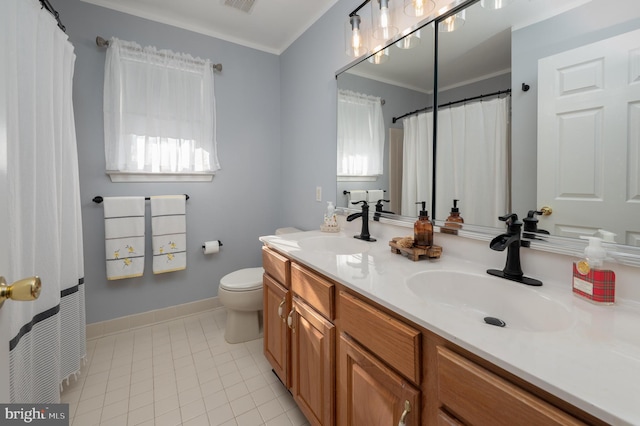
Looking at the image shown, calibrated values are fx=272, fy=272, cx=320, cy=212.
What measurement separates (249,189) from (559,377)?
244 cm

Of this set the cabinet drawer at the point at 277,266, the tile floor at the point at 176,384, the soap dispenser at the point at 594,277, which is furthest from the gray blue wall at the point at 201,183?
the soap dispenser at the point at 594,277

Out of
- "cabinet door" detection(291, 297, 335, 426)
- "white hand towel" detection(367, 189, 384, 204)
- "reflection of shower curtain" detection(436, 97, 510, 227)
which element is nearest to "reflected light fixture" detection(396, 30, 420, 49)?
"reflection of shower curtain" detection(436, 97, 510, 227)

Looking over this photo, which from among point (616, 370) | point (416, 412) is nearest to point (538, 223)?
point (616, 370)

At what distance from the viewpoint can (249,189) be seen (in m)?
2.59

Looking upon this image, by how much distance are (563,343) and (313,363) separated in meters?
0.88

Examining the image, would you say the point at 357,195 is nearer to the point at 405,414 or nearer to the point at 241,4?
the point at 405,414

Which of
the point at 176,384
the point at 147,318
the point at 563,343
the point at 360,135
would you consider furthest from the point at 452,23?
the point at 147,318

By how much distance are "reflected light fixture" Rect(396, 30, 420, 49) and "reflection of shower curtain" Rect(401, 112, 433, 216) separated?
14.1 inches

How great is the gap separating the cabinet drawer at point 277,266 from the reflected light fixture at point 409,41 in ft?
4.11

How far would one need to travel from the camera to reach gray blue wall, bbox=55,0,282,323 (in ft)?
6.39

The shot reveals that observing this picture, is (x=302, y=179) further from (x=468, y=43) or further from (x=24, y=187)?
(x=24, y=187)

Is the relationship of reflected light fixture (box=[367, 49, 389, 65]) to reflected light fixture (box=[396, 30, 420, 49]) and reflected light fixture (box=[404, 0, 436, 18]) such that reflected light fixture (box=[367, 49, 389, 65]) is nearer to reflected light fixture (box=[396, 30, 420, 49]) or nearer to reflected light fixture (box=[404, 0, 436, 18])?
reflected light fixture (box=[396, 30, 420, 49])

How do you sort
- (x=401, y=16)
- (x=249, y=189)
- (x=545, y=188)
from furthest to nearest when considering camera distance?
(x=249, y=189) → (x=401, y=16) → (x=545, y=188)

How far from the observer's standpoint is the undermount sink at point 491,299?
0.75 meters
